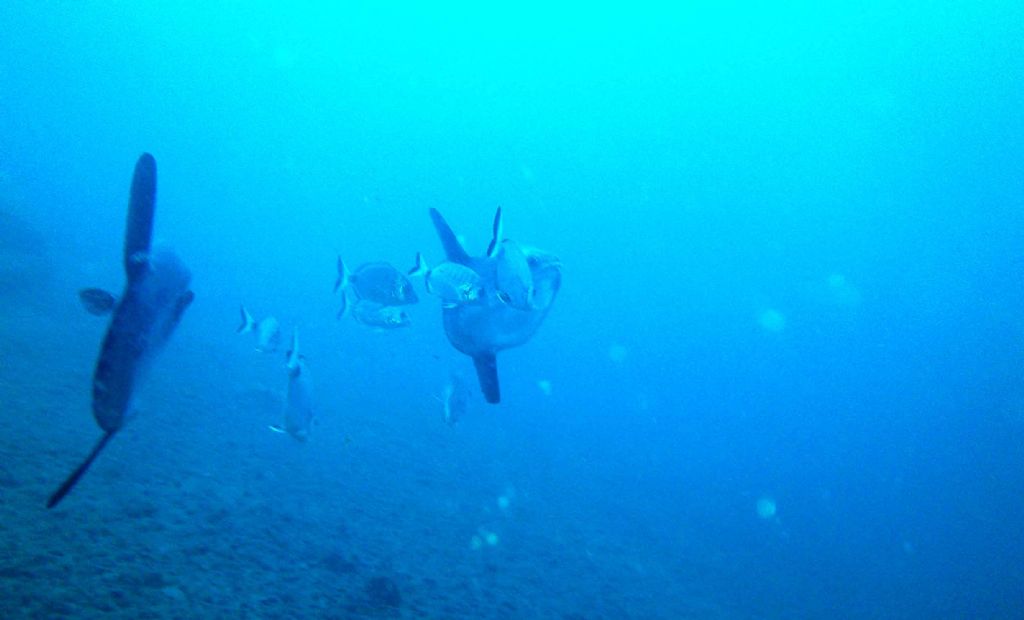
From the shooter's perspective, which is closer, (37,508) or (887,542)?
(37,508)

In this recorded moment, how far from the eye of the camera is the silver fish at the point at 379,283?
18.9 feet

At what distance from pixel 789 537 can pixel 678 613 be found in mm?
14624

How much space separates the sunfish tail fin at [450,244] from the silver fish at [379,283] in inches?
68.5

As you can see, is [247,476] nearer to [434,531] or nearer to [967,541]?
[434,531]

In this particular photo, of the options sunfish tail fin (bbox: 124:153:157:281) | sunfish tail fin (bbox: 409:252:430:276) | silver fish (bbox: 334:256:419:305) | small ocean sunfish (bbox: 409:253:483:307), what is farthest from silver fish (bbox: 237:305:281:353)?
sunfish tail fin (bbox: 124:153:157:281)

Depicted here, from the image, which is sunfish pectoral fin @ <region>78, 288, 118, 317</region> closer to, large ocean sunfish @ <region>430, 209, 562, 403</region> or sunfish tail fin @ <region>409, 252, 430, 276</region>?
large ocean sunfish @ <region>430, 209, 562, 403</region>

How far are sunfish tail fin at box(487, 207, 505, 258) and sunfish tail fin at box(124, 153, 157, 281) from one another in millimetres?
1825

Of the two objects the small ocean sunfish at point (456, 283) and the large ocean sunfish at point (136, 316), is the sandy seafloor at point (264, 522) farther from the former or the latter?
the small ocean sunfish at point (456, 283)

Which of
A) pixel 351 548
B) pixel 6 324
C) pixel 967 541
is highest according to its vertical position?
pixel 967 541

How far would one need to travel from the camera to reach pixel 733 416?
218 feet

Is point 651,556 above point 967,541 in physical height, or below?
below

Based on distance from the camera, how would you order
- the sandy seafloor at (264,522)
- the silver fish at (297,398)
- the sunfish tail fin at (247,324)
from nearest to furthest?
the sandy seafloor at (264,522) < the silver fish at (297,398) < the sunfish tail fin at (247,324)

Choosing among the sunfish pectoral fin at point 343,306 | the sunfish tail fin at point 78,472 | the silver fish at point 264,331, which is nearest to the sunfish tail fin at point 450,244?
the sunfish tail fin at point 78,472

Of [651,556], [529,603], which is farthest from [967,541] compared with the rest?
[529,603]
